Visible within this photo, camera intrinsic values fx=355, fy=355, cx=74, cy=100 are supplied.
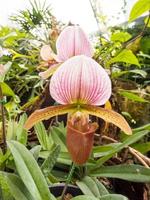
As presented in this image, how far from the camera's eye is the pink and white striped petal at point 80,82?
0.39 metres

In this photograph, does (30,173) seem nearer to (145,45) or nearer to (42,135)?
(42,135)

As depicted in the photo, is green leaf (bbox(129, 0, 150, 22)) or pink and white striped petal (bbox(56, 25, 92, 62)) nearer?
pink and white striped petal (bbox(56, 25, 92, 62))

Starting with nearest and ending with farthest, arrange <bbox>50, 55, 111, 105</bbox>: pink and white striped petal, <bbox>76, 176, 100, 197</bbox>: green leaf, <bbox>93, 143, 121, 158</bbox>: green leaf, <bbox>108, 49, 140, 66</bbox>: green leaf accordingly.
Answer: <bbox>50, 55, 111, 105</bbox>: pink and white striped petal, <bbox>76, 176, 100, 197</bbox>: green leaf, <bbox>93, 143, 121, 158</bbox>: green leaf, <bbox>108, 49, 140, 66</bbox>: green leaf

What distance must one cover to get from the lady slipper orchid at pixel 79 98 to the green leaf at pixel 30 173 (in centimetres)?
5

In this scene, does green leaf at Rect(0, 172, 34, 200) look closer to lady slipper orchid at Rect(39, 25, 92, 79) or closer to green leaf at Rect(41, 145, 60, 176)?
green leaf at Rect(41, 145, 60, 176)

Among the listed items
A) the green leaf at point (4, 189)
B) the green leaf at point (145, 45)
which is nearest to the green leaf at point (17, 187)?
the green leaf at point (4, 189)

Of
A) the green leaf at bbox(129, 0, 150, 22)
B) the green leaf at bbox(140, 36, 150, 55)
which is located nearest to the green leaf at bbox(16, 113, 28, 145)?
the green leaf at bbox(129, 0, 150, 22)

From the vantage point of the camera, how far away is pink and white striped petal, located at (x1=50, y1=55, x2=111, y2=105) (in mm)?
392

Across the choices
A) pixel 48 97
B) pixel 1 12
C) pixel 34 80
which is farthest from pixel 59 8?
pixel 48 97

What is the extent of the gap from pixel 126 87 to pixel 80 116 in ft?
2.66

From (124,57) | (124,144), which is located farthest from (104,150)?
(124,57)

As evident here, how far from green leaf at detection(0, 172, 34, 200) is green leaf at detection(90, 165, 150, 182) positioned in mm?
177

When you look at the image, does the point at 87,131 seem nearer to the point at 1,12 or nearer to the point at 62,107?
the point at 62,107

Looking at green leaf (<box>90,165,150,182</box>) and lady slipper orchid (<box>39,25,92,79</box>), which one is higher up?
lady slipper orchid (<box>39,25,92,79</box>)
